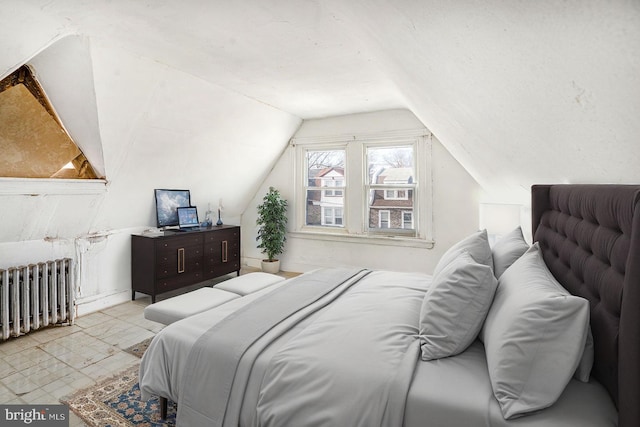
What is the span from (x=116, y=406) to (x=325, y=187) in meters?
3.95

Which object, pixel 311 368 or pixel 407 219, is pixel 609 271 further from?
pixel 407 219

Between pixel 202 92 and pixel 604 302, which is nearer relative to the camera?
pixel 604 302

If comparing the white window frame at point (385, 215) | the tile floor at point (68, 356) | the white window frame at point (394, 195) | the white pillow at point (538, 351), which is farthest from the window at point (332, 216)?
the white pillow at point (538, 351)

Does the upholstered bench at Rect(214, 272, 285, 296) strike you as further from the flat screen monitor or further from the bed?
the flat screen monitor

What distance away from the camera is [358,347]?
1.44 meters

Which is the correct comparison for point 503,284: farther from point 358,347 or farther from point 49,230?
point 49,230

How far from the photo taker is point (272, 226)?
5371 mm

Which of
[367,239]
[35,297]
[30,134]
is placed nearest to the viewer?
[30,134]

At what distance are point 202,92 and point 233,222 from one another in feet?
9.15

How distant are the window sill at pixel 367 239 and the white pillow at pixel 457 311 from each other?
3264mm

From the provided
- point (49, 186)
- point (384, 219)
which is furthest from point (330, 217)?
point (49, 186)

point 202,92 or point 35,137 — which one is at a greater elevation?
point 202,92

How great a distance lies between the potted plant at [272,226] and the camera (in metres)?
5.38

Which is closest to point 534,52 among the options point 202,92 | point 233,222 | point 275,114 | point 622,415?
point 622,415
